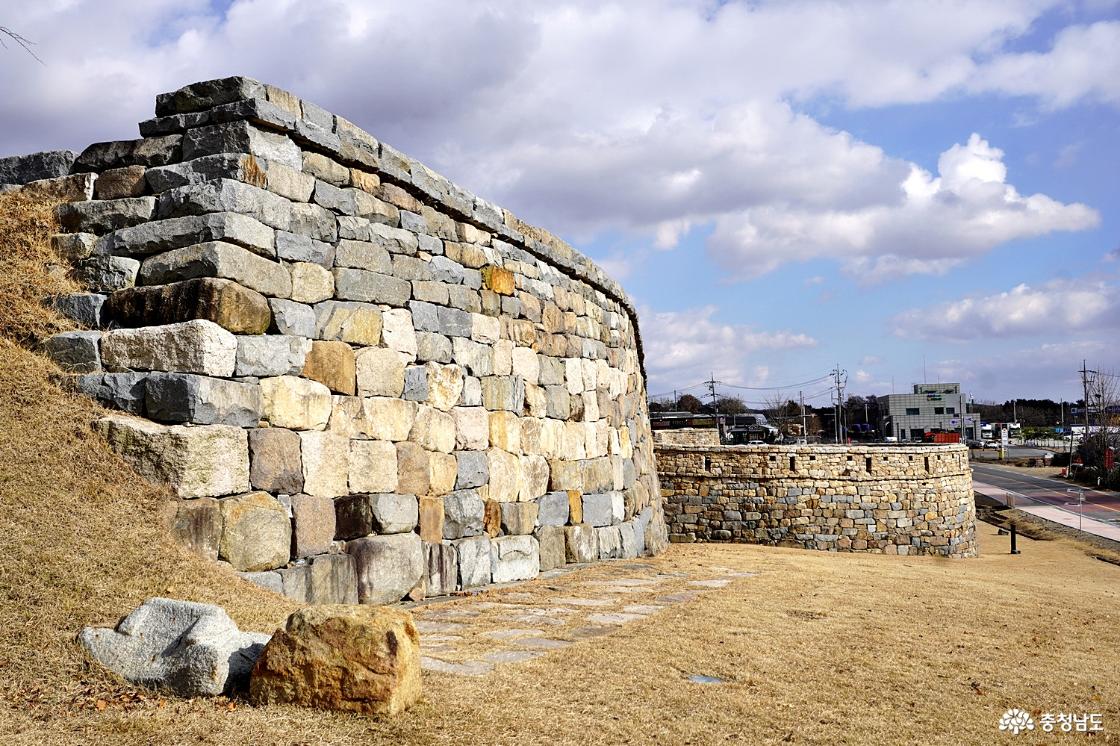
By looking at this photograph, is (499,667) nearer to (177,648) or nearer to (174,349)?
(177,648)

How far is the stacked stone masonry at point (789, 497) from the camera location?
20156mm

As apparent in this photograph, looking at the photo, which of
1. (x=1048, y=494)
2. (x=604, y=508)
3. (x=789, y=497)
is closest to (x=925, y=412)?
(x=1048, y=494)

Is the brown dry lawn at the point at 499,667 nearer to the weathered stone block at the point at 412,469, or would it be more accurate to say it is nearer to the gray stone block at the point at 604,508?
the weathered stone block at the point at 412,469

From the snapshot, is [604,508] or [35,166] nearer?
[35,166]

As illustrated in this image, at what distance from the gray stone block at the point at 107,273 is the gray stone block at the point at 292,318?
1.02m

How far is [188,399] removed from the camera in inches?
214

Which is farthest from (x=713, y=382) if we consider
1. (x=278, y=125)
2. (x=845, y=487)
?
(x=278, y=125)

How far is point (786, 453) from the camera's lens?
2034 cm

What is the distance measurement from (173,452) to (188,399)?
36 centimetres

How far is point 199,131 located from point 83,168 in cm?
118

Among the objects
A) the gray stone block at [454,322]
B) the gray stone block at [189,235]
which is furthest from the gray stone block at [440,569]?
the gray stone block at [189,235]

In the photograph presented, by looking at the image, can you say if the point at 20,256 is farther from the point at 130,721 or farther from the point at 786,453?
the point at 786,453

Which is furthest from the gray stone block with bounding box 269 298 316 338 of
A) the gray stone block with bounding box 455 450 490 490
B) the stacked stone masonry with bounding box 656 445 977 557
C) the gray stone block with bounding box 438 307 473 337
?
the stacked stone masonry with bounding box 656 445 977 557

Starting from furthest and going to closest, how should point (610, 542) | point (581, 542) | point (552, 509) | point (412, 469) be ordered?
point (610, 542)
point (581, 542)
point (552, 509)
point (412, 469)
